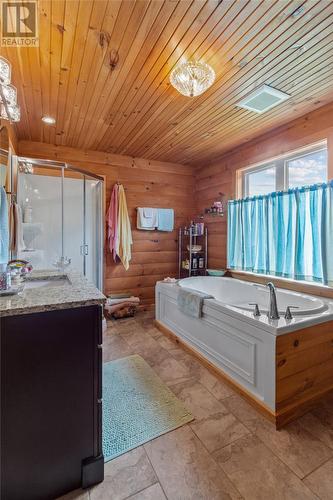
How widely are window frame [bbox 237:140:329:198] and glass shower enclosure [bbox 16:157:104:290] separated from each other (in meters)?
1.95

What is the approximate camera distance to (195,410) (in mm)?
1619

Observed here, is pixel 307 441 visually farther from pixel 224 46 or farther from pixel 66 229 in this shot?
pixel 66 229

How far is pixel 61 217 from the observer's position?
294 cm

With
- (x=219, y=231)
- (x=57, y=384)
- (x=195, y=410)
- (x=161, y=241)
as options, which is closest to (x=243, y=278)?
(x=219, y=231)

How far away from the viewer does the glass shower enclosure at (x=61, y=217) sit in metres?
2.69

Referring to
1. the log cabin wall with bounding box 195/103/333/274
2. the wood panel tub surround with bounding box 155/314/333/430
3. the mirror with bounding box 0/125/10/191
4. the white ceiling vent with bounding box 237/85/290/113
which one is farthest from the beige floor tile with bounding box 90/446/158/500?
the white ceiling vent with bounding box 237/85/290/113

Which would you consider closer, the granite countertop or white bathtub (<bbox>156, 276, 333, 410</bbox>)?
the granite countertop

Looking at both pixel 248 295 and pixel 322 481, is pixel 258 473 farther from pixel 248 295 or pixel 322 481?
pixel 248 295

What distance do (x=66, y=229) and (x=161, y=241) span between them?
1528mm

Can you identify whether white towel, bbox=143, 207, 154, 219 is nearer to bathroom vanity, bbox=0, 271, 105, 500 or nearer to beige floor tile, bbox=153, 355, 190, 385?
beige floor tile, bbox=153, 355, 190, 385

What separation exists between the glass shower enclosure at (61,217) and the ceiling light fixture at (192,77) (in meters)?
1.56

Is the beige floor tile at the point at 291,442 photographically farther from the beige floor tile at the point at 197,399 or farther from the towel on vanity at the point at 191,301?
the towel on vanity at the point at 191,301

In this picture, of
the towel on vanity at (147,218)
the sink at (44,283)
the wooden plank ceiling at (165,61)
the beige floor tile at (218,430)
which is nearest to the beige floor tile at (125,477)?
the beige floor tile at (218,430)

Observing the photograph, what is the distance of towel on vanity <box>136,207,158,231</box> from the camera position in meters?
3.67
